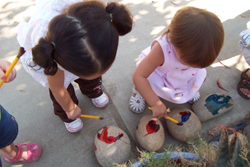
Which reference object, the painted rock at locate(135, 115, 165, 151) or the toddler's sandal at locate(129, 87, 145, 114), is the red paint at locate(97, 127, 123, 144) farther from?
→ the toddler's sandal at locate(129, 87, 145, 114)

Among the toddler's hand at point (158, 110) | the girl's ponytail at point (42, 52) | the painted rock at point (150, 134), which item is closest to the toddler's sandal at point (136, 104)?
the painted rock at point (150, 134)

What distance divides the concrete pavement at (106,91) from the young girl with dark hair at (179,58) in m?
0.24

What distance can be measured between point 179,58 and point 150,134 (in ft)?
2.01

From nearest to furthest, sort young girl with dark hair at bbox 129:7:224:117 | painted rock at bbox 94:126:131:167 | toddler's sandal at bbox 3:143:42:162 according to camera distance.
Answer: young girl with dark hair at bbox 129:7:224:117 < painted rock at bbox 94:126:131:167 < toddler's sandal at bbox 3:143:42:162

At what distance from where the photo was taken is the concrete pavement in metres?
1.44

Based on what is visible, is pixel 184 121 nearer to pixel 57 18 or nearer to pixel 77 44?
pixel 77 44

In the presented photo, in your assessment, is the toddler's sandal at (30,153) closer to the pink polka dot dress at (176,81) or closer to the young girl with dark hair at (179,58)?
the young girl with dark hair at (179,58)

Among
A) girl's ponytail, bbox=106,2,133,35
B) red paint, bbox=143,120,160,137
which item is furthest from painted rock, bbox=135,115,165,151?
girl's ponytail, bbox=106,2,133,35

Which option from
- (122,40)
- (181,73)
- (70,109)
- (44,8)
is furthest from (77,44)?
(122,40)

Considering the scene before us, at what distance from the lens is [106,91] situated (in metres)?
1.74

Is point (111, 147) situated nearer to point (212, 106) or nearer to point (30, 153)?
point (30, 153)

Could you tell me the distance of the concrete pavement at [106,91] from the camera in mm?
1444

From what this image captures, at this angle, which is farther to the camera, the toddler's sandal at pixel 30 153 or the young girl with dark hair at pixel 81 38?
the toddler's sandal at pixel 30 153

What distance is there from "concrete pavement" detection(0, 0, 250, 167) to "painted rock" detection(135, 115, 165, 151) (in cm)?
17
